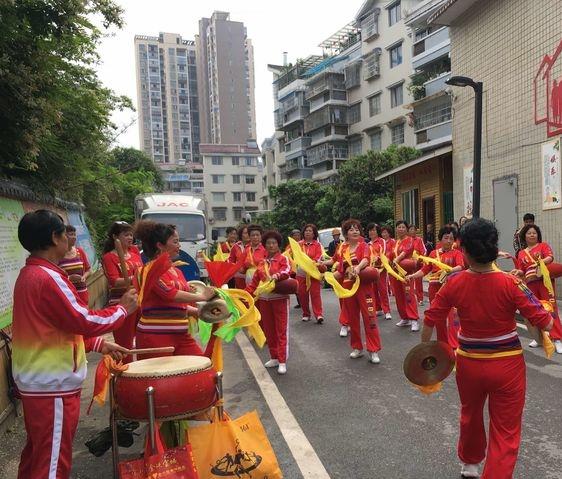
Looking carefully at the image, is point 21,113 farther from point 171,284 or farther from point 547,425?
point 547,425

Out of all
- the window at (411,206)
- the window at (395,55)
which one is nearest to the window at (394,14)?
the window at (395,55)

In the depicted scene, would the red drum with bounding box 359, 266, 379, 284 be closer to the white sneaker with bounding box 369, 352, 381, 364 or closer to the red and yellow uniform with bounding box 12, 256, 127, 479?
the white sneaker with bounding box 369, 352, 381, 364

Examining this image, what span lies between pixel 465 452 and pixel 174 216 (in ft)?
47.1

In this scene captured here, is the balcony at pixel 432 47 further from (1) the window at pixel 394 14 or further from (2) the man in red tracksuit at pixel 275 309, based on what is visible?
(2) the man in red tracksuit at pixel 275 309

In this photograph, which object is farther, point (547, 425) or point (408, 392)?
point (408, 392)

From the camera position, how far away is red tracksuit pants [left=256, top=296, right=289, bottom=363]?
6.25 m

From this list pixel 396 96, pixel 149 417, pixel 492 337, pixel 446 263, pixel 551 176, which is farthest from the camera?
pixel 396 96

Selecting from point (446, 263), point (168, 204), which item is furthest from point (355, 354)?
point (168, 204)

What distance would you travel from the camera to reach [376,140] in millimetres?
41594

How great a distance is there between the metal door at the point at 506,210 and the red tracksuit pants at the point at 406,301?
5125mm

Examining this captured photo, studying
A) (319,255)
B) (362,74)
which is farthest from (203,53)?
(319,255)

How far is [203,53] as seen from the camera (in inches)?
3903

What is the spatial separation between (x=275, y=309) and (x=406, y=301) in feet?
10.6

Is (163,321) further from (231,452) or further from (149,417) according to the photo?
(231,452)
